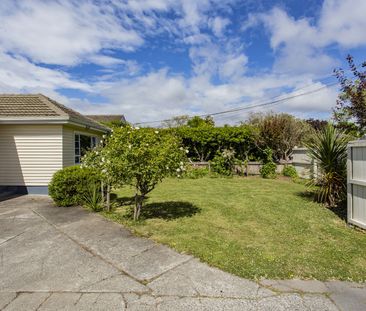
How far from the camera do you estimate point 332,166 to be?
24.6ft

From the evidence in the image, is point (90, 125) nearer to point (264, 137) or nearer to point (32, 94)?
point (32, 94)

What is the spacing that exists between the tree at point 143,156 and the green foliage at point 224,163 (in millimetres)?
9211

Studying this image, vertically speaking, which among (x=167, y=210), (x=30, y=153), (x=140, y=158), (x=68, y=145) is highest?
(x=68, y=145)

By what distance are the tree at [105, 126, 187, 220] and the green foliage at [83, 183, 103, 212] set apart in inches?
72.5

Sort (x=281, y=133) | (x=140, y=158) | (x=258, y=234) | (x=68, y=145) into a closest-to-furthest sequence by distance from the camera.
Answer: (x=258, y=234) < (x=140, y=158) < (x=68, y=145) < (x=281, y=133)

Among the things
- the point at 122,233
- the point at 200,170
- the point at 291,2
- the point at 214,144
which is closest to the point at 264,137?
the point at 214,144

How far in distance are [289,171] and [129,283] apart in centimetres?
1298

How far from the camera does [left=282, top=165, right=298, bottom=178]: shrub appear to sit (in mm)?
14250

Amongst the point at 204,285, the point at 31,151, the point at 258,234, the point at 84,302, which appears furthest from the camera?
the point at 31,151

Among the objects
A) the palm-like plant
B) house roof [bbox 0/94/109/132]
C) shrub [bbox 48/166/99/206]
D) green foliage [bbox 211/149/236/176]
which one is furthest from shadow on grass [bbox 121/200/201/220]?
green foliage [bbox 211/149/236/176]

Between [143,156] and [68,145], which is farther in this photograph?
[68,145]

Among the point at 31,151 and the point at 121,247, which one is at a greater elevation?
the point at 31,151

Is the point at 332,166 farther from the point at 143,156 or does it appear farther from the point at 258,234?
the point at 143,156

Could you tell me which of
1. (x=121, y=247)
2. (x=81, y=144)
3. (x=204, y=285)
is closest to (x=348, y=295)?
(x=204, y=285)
